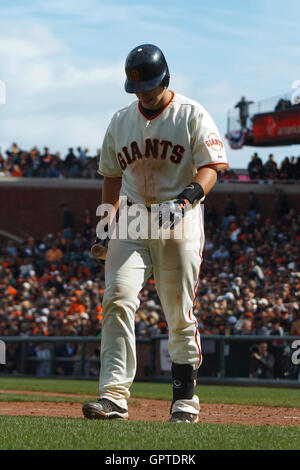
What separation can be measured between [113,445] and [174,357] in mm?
1727

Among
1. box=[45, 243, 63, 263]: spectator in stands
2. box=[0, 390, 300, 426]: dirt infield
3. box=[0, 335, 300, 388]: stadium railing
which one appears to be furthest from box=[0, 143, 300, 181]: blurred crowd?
box=[0, 390, 300, 426]: dirt infield

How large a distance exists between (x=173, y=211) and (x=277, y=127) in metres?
29.7

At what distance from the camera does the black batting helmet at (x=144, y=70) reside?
5781 mm

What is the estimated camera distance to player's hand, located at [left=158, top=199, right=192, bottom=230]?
18.1ft

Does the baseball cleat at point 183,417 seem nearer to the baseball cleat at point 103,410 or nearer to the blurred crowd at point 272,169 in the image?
the baseball cleat at point 103,410

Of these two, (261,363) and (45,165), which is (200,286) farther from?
(45,165)

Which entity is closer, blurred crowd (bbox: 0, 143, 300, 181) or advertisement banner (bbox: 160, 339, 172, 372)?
advertisement banner (bbox: 160, 339, 172, 372)

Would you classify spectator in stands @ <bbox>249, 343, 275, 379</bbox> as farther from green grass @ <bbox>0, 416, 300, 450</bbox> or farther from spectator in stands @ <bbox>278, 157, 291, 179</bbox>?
spectator in stands @ <bbox>278, 157, 291, 179</bbox>

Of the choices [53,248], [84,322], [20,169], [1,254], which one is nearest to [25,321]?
[84,322]

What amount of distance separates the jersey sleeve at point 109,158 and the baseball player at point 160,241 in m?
0.17

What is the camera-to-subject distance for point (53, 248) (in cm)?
3041

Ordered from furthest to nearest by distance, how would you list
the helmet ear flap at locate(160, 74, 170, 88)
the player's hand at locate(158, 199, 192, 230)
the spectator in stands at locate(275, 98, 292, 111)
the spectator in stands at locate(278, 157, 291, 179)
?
1. the spectator in stands at locate(278, 157, 291, 179)
2. the spectator in stands at locate(275, 98, 292, 111)
3. the helmet ear flap at locate(160, 74, 170, 88)
4. the player's hand at locate(158, 199, 192, 230)

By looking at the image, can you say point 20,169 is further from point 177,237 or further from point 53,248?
point 177,237

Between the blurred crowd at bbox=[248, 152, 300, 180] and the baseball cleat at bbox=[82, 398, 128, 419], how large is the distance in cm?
2859
